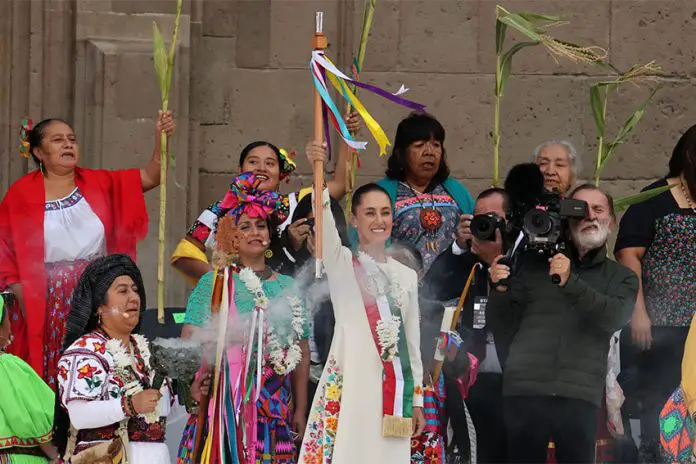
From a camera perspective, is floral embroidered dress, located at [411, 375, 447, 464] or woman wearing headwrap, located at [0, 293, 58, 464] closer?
woman wearing headwrap, located at [0, 293, 58, 464]

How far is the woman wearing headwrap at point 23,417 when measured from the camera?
27.0 ft

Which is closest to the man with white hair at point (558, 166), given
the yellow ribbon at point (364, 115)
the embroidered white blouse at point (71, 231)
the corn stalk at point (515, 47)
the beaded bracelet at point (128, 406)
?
the corn stalk at point (515, 47)

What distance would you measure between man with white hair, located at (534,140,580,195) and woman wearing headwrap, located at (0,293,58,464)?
9.25 ft

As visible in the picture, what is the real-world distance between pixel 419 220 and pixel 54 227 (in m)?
1.85

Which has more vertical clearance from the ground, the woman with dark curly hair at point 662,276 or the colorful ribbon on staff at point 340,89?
the colorful ribbon on staff at point 340,89

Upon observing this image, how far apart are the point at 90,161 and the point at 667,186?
359cm

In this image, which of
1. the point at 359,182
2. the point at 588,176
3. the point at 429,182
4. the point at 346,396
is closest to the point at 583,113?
the point at 588,176

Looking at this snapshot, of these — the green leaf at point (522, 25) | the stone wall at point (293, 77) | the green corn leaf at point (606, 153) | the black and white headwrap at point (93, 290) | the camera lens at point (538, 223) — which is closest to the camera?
the black and white headwrap at point (93, 290)

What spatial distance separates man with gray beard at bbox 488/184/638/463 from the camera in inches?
326

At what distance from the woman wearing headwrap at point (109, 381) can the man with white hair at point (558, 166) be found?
233 cm

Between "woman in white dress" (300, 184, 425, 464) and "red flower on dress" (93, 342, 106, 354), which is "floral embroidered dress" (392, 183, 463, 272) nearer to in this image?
"woman in white dress" (300, 184, 425, 464)

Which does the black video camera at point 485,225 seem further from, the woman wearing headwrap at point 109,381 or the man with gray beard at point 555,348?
the woman wearing headwrap at point 109,381

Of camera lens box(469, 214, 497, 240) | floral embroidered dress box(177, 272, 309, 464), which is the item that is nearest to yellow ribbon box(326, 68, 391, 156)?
camera lens box(469, 214, 497, 240)

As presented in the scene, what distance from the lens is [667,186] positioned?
9.38 metres
